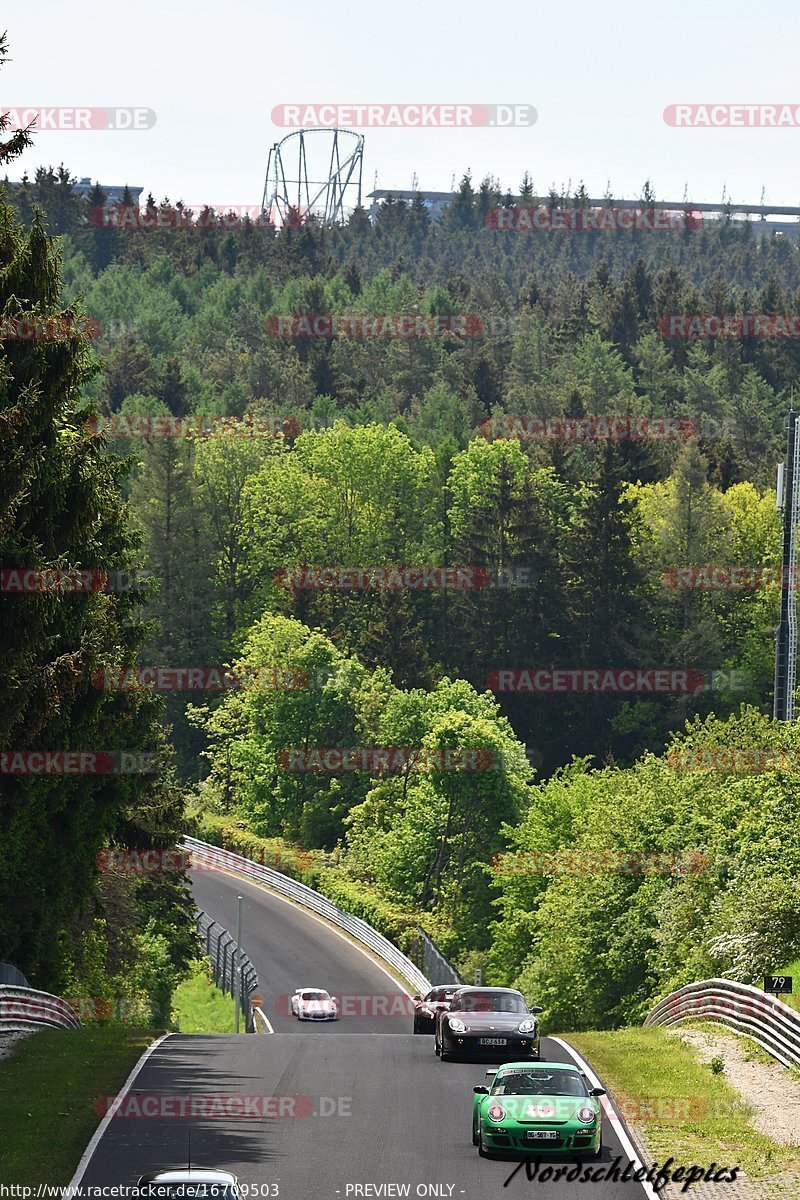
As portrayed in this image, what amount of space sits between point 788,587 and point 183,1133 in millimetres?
59544

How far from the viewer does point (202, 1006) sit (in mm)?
67688

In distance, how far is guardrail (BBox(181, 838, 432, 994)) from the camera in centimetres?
7038

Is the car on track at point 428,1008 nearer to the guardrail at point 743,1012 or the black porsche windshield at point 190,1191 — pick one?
the guardrail at point 743,1012

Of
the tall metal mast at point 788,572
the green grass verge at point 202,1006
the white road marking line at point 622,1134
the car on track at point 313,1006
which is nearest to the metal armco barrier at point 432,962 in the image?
the car on track at point 313,1006

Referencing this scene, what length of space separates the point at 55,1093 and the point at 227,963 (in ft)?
153

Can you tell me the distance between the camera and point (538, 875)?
7725 centimetres

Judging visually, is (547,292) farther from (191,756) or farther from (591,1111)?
(591,1111)

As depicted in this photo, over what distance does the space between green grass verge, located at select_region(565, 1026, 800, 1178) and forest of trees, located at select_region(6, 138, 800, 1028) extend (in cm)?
624

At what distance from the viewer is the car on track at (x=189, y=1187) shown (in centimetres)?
1460

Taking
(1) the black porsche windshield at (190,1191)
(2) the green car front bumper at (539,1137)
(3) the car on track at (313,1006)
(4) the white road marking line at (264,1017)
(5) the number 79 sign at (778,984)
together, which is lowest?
(4) the white road marking line at (264,1017)

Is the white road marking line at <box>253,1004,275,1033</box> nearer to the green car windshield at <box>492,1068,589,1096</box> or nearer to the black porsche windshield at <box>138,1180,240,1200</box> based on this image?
the green car windshield at <box>492,1068,589,1096</box>

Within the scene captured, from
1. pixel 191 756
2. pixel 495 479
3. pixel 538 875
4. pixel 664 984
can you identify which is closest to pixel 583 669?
pixel 495 479

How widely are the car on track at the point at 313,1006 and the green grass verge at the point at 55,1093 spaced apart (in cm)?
2932

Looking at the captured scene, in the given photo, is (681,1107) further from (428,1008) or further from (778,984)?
(428,1008)
